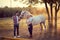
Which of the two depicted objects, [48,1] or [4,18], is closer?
Answer: [48,1]

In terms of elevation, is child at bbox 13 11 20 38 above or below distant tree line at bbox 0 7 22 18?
below

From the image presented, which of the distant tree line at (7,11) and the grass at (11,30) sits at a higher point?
the distant tree line at (7,11)

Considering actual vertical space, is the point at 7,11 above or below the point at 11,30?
above

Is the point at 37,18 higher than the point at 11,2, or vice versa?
the point at 11,2

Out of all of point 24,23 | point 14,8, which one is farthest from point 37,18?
point 14,8

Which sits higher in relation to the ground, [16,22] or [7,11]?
[7,11]

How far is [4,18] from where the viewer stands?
1857 millimetres

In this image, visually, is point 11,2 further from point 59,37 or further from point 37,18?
point 59,37

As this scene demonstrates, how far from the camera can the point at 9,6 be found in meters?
1.84

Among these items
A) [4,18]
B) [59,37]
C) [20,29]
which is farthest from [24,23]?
[59,37]

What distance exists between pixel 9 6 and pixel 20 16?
156 millimetres

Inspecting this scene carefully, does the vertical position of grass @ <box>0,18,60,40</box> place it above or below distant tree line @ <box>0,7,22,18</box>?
below

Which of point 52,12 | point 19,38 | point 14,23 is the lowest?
point 19,38

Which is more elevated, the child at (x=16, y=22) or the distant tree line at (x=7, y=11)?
the distant tree line at (x=7, y=11)
